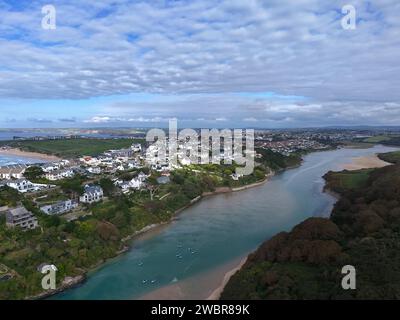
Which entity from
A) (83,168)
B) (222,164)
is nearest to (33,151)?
(83,168)

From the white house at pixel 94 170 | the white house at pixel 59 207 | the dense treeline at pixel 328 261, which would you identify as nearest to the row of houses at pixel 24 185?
the white house at pixel 59 207

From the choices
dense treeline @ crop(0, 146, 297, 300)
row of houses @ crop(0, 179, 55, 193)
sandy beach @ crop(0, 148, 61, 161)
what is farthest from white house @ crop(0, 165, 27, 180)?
sandy beach @ crop(0, 148, 61, 161)

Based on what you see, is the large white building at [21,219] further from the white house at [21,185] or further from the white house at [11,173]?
the white house at [11,173]

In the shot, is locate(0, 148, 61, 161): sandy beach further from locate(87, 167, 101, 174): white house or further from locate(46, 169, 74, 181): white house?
locate(46, 169, 74, 181): white house

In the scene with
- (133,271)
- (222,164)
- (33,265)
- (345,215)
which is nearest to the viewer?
(33,265)

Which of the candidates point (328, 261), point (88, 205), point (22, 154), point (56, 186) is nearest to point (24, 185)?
point (56, 186)
